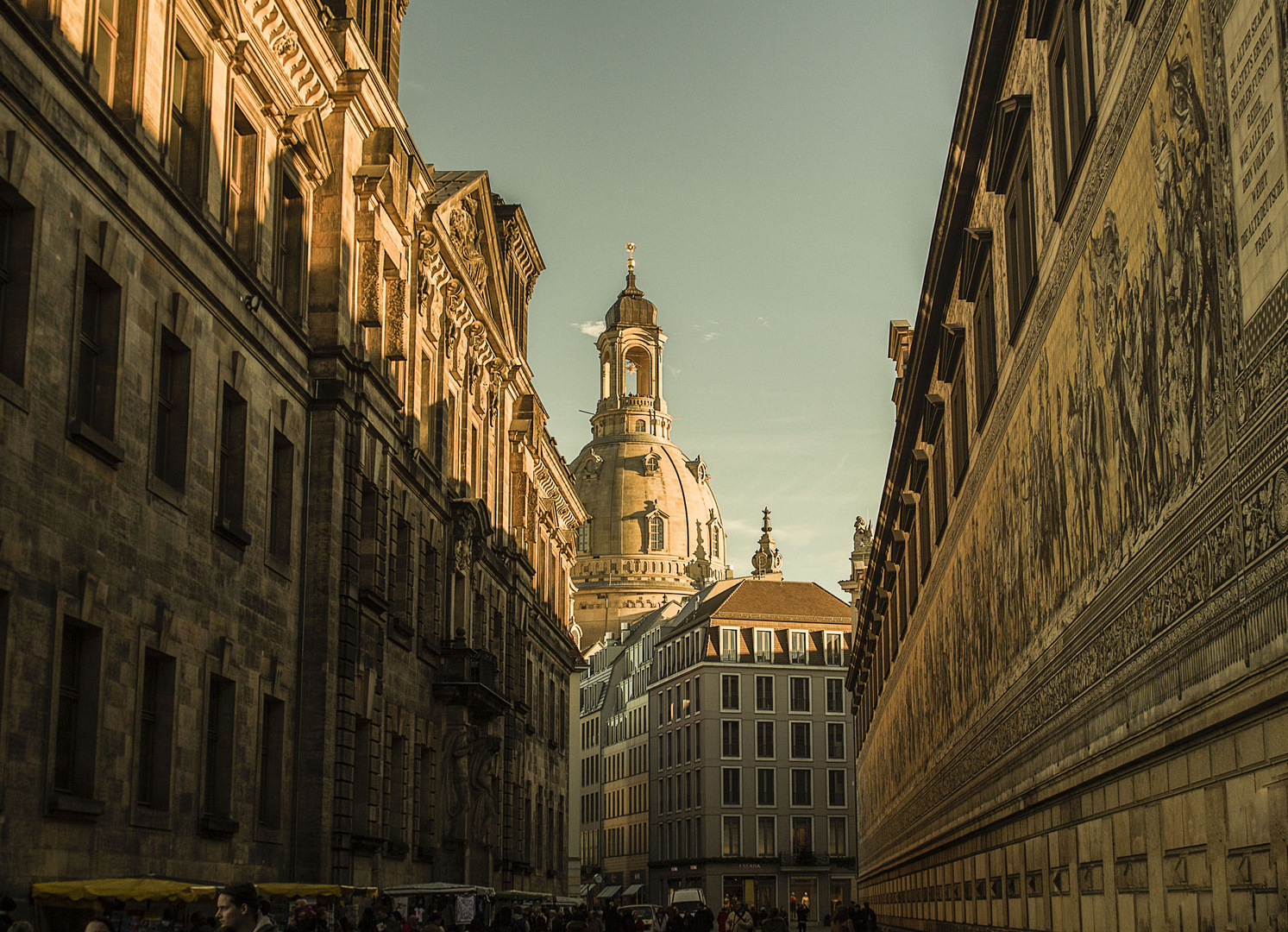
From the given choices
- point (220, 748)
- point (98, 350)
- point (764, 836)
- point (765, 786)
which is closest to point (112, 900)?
point (98, 350)

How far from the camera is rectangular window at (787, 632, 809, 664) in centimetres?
11756

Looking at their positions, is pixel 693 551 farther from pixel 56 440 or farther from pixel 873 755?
pixel 56 440

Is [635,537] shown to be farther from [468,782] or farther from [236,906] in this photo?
[236,906]

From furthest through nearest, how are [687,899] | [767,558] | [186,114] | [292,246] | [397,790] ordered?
[767,558], [687,899], [397,790], [292,246], [186,114]

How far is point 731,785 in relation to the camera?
112688mm

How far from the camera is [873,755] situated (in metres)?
65.4

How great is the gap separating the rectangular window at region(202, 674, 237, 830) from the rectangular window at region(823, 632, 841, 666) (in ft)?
312

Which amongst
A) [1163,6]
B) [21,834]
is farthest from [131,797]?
[1163,6]

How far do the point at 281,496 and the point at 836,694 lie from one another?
92.3 m

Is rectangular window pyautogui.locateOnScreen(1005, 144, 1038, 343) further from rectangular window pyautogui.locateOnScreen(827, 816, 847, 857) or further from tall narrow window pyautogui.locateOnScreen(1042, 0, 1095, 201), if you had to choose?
rectangular window pyautogui.locateOnScreen(827, 816, 847, 857)

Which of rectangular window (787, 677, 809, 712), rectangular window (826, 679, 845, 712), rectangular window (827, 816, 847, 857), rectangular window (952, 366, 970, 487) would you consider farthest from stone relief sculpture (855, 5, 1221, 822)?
rectangular window (826, 679, 845, 712)

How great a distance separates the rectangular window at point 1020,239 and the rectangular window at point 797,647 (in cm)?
9689

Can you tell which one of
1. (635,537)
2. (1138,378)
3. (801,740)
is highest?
(635,537)

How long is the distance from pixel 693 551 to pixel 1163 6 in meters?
184
